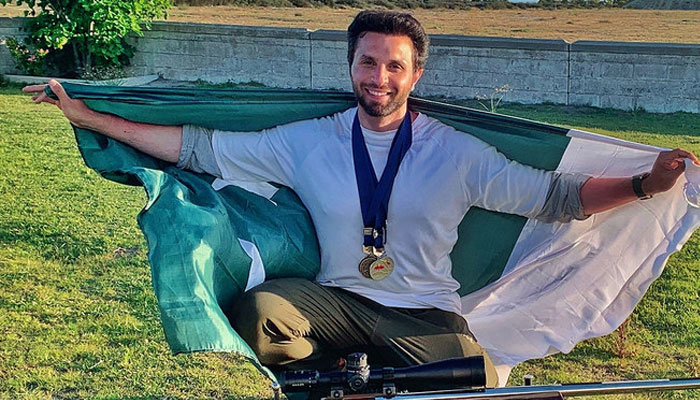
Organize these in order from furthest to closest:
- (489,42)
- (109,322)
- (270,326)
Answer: (489,42), (109,322), (270,326)

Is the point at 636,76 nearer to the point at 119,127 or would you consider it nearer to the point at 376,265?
the point at 376,265

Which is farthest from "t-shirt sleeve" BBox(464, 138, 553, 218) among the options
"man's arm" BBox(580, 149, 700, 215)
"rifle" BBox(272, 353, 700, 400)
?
"rifle" BBox(272, 353, 700, 400)

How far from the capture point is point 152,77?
14391 millimetres

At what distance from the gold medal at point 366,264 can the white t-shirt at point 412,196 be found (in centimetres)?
2

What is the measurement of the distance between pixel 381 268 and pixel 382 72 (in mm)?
697

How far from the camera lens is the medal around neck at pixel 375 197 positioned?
299 cm

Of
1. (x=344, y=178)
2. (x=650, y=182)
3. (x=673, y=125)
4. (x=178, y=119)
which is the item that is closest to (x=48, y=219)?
(x=178, y=119)

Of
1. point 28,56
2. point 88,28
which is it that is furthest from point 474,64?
point 28,56

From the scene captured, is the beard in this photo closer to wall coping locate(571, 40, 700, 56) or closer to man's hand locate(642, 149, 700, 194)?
man's hand locate(642, 149, 700, 194)

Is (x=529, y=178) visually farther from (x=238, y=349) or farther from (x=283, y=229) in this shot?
(x=238, y=349)

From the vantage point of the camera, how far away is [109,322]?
4633mm

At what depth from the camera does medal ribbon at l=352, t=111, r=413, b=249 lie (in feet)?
9.82

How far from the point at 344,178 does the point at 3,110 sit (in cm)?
940

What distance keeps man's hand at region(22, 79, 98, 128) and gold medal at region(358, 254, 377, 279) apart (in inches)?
46.7
